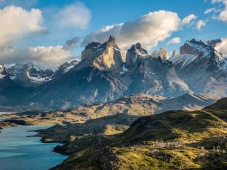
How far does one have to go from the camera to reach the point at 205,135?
Result: 173 meters

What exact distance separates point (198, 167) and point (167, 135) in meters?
89.7

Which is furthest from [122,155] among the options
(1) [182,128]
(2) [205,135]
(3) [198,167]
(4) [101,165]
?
(1) [182,128]

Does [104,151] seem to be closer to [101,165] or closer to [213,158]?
[101,165]

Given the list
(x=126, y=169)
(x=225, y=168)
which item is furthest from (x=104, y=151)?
(x=225, y=168)

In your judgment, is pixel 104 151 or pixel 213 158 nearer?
pixel 213 158

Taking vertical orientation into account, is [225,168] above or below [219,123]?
below

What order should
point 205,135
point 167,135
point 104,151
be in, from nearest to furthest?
point 104,151 < point 205,135 < point 167,135

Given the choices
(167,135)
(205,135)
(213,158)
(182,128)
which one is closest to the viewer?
(213,158)

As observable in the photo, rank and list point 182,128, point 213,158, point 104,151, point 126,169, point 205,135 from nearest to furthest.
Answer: point 126,169, point 213,158, point 104,151, point 205,135, point 182,128

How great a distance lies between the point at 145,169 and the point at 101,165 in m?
15.6

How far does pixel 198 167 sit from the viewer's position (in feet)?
316

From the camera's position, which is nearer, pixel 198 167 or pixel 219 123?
pixel 198 167

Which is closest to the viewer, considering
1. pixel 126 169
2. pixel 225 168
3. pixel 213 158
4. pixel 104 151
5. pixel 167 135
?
pixel 225 168

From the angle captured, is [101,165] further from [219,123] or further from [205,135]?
[219,123]
